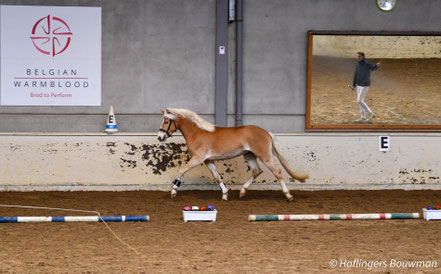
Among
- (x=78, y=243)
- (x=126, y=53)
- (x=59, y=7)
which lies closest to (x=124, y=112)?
(x=126, y=53)

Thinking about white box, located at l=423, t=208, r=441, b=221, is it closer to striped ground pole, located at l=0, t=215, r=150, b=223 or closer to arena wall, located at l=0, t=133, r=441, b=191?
arena wall, located at l=0, t=133, r=441, b=191

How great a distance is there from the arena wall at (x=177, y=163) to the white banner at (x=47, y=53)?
76 centimetres

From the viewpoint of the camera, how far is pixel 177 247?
6188mm

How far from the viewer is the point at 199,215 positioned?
7617mm

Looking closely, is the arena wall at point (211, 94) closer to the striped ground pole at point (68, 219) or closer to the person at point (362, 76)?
the person at point (362, 76)

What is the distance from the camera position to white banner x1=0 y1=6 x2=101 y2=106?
10.4 m

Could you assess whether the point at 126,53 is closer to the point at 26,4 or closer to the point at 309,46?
the point at 26,4

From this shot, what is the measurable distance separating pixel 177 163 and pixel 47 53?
9.40 feet

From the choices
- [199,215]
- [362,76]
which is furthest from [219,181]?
[362,76]

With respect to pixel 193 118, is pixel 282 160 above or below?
below

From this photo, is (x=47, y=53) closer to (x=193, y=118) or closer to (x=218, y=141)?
(x=193, y=118)

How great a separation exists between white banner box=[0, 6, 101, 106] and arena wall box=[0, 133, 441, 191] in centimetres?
76

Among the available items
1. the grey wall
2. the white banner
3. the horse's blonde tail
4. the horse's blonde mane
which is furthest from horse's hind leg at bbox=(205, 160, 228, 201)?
the white banner

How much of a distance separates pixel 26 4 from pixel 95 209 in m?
4.02
